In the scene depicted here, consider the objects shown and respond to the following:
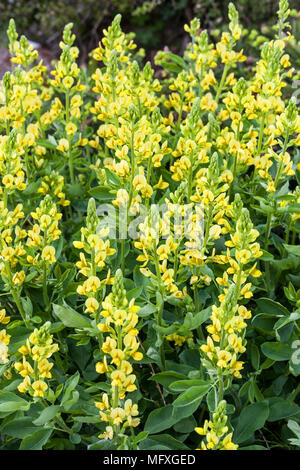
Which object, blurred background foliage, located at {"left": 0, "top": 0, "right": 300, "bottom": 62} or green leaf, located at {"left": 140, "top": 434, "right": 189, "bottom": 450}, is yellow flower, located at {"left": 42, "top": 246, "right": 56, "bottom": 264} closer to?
green leaf, located at {"left": 140, "top": 434, "right": 189, "bottom": 450}

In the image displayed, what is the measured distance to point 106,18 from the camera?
4.79 metres

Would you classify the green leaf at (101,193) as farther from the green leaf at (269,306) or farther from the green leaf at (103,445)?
the green leaf at (103,445)

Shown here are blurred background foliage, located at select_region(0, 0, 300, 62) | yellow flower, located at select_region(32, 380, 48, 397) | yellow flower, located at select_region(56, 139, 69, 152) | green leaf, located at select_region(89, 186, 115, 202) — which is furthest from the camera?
blurred background foliage, located at select_region(0, 0, 300, 62)

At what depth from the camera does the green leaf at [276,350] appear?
124 centimetres

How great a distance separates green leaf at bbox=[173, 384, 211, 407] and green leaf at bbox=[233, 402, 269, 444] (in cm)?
17

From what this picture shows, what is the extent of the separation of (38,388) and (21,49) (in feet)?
3.44

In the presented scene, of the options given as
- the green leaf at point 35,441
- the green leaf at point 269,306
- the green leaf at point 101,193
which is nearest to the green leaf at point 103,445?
the green leaf at point 35,441

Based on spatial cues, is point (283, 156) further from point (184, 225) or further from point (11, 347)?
point (11, 347)

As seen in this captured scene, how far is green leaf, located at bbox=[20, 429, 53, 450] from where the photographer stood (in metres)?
1.18

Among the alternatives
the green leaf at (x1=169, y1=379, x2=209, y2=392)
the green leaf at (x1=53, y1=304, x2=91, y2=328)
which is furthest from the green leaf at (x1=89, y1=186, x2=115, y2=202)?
the green leaf at (x1=169, y1=379, x2=209, y2=392)

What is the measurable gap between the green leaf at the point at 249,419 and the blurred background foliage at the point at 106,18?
364cm

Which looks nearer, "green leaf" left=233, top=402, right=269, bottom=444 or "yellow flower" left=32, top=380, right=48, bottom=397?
"yellow flower" left=32, top=380, right=48, bottom=397

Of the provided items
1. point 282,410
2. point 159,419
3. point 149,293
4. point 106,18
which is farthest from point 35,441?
point 106,18
